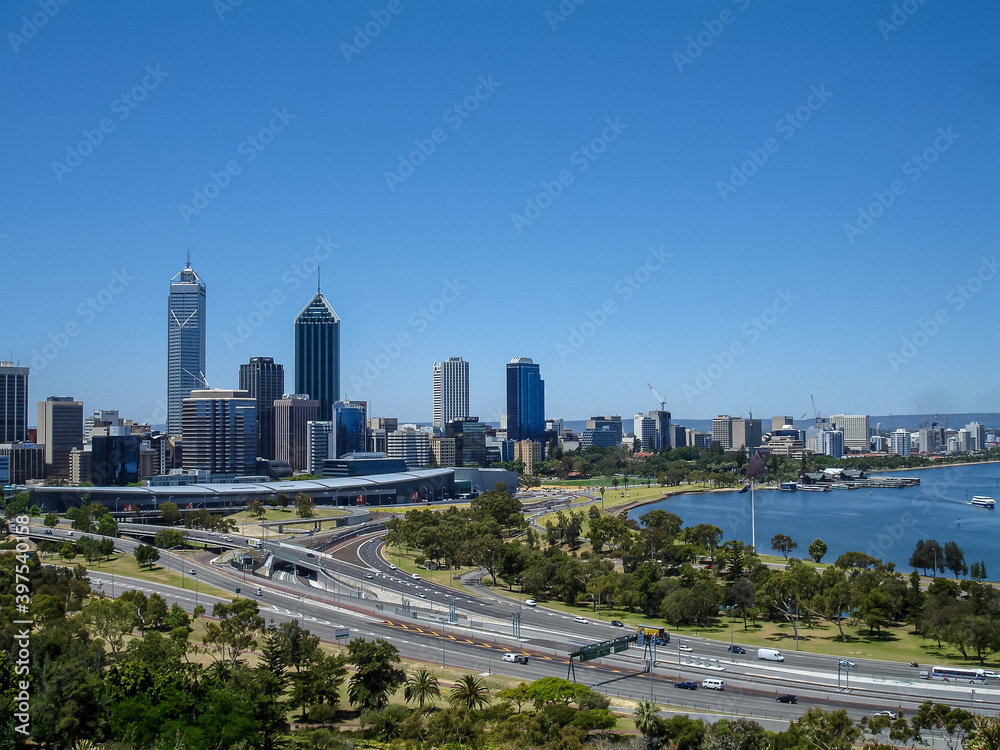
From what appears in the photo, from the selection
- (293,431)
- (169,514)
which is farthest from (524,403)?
(169,514)

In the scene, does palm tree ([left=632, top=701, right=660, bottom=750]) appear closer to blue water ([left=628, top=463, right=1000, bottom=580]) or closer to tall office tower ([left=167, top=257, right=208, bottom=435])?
blue water ([left=628, top=463, right=1000, bottom=580])

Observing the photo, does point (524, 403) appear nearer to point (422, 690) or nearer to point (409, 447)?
point (409, 447)

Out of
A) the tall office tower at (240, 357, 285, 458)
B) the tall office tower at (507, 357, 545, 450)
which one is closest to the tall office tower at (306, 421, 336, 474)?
the tall office tower at (240, 357, 285, 458)

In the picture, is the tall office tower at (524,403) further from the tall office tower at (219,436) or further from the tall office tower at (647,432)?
the tall office tower at (219,436)

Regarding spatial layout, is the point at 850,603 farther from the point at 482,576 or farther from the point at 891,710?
the point at 482,576

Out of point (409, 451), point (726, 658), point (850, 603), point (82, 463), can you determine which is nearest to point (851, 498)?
point (409, 451)
